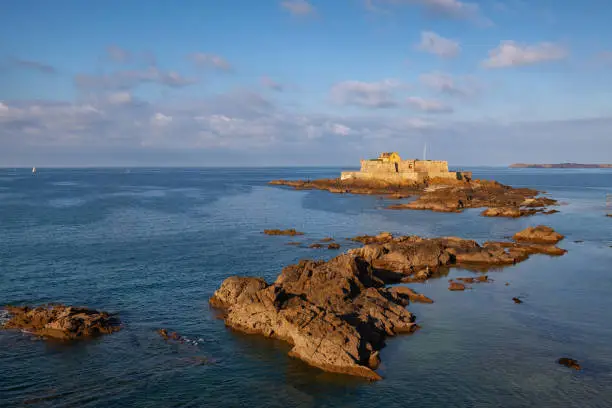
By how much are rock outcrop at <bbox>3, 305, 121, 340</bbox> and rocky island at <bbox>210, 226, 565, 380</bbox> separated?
7522 millimetres

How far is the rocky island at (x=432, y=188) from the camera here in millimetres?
97663

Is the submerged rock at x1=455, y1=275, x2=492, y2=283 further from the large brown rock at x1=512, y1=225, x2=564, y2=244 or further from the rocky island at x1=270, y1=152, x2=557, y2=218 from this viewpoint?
the rocky island at x1=270, y1=152, x2=557, y2=218

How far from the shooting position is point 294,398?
22.3 m

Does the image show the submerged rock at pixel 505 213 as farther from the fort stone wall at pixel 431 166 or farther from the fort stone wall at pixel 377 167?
the fort stone wall at pixel 377 167

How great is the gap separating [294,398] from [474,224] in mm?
59908

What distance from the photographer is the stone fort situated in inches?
5541

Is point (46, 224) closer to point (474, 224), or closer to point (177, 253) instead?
point (177, 253)

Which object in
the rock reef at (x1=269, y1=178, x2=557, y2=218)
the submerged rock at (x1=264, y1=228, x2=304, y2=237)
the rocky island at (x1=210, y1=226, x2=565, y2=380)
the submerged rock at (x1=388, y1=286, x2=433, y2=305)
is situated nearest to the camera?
the rocky island at (x1=210, y1=226, x2=565, y2=380)

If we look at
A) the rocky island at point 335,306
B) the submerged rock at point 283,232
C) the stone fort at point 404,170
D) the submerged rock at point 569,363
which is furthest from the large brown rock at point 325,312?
the stone fort at point 404,170

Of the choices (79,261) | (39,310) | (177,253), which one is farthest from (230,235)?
(39,310)

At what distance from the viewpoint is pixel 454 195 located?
110 metres

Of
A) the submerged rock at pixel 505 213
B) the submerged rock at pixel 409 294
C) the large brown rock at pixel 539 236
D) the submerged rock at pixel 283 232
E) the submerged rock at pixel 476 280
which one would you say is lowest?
the submerged rock at pixel 409 294

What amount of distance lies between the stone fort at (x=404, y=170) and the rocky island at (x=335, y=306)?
320 feet

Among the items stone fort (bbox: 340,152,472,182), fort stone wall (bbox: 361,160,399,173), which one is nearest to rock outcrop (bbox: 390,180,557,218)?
stone fort (bbox: 340,152,472,182)
